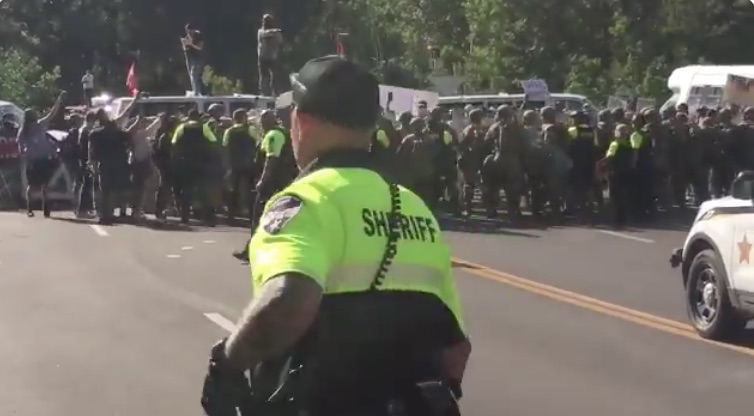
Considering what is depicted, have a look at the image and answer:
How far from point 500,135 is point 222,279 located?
8058 millimetres

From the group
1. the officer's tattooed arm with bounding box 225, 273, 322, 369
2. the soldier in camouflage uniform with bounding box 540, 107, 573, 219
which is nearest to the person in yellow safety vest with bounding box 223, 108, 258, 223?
the soldier in camouflage uniform with bounding box 540, 107, 573, 219

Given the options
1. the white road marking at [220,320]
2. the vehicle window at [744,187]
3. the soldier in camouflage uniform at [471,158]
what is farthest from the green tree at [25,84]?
the vehicle window at [744,187]

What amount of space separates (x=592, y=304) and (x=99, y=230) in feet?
32.8

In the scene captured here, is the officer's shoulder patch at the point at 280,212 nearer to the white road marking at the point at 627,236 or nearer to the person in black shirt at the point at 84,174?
the white road marking at the point at 627,236

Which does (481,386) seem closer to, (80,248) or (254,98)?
(80,248)

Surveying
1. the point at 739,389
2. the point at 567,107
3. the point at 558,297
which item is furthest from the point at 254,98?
the point at 739,389

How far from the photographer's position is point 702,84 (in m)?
29.9

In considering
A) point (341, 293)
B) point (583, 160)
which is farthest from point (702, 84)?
point (341, 293)

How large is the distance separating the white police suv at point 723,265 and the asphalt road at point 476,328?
0.21m

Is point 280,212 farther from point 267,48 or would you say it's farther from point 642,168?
point 267,48

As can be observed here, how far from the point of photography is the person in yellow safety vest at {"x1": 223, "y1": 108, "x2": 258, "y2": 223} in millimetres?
22703

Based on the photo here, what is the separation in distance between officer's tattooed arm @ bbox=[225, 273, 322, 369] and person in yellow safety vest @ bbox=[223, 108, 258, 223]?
19.3 metres

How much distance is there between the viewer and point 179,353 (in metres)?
10.9

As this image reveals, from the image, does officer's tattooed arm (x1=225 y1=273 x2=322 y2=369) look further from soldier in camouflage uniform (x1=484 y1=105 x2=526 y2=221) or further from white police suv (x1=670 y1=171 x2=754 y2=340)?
soldier in camouflage uniform (x1=484 y1=105 x2=526 y2=221)
